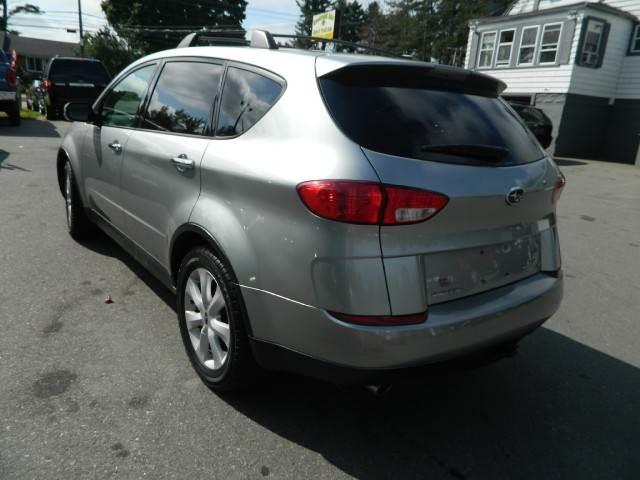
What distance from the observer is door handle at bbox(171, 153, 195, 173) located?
2.59m

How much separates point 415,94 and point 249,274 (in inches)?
43.8

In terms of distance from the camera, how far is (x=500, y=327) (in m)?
2.23

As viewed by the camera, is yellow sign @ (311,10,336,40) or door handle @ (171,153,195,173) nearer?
door handle @ (171,153,195,173)

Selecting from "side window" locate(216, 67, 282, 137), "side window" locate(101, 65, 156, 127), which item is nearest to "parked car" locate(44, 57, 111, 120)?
"side window" locate(101, 65, 156, 127)

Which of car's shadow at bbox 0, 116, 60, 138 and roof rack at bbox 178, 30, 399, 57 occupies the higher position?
roof rack at bbox 178, 30, 399, 57

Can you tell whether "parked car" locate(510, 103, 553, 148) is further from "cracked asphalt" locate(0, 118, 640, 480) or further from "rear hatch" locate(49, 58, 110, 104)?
"rear hatch" locate(49, 58, 110, 104)

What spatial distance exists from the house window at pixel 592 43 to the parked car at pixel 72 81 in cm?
1642

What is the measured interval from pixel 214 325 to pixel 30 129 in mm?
14061

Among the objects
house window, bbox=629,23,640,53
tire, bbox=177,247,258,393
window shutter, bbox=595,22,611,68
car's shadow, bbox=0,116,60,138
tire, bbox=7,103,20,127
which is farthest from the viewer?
house window, bbox=629,23,640,53

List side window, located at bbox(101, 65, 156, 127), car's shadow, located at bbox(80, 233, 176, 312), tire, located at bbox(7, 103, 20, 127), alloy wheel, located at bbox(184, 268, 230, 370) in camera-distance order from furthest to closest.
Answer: tire, located at bbox(7, 103, 20, 127), car's shadow, located at bbox(80, 233, 176, 312), side window, located at bbox(101, 65, 156, 127), alloy wheel, located at bbox(184, 268, 230, 370)

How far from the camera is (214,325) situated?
2510 millimetres

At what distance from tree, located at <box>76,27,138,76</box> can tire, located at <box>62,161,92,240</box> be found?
4053 cm

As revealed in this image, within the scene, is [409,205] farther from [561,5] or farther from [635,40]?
[561,5]

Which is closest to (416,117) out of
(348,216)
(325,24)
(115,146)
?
(348,216)
